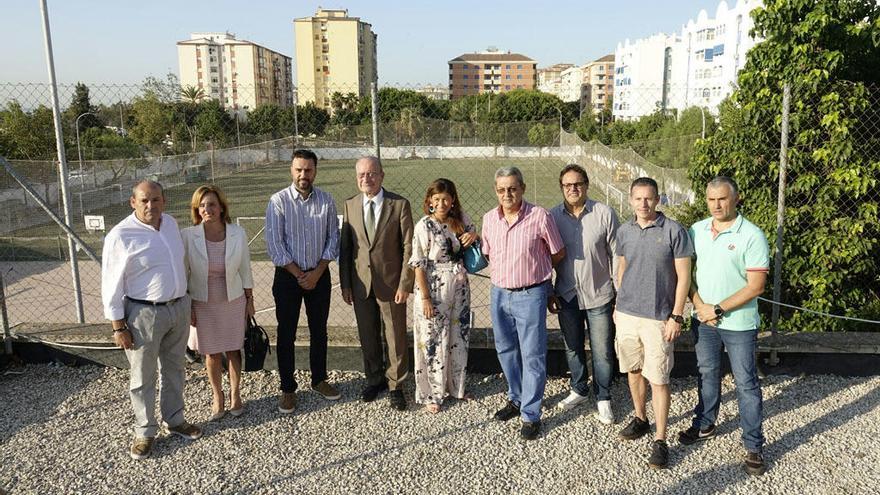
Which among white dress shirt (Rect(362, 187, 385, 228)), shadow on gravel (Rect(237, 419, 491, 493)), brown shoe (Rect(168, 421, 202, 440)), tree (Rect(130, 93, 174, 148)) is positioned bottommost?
shadow on gravel (Rect(237, 419, 491, 493))

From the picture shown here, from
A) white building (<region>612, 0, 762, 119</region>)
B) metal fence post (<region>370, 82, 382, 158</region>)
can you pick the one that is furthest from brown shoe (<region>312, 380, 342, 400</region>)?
white building (<region>612, 0, 762, 119</region>)

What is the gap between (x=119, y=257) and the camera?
353cm

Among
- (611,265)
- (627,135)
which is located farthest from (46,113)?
(627,135)

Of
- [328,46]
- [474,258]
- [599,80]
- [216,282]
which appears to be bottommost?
[216,282]

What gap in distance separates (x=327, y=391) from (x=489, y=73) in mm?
131168

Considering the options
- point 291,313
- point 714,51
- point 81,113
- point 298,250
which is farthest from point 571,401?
point 714,51

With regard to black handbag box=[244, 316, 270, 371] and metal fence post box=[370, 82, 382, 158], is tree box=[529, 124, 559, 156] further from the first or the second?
black handbag box=[244, 316, 270, 371]

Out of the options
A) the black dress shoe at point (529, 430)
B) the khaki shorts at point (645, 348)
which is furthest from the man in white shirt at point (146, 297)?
the khaki shorts at point (645, 348)

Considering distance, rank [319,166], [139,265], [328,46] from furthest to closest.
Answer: [328,46]
[319,166]
[139,265]

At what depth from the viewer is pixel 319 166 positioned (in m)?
15.2

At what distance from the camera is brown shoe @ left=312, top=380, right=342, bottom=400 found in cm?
448

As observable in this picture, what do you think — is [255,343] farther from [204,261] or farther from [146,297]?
[146,297]

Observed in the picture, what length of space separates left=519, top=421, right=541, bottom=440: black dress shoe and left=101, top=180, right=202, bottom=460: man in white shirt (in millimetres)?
2219

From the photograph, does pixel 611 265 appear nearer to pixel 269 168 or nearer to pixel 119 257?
pixel 119 257
